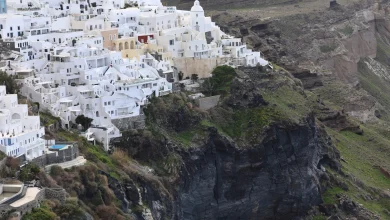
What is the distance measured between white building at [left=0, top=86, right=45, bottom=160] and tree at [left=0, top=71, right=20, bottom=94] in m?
4.41

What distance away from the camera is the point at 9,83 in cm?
8081

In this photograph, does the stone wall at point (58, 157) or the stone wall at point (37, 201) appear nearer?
the stone wall at point (37, 201)

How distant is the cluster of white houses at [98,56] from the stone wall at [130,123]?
0.31 metres

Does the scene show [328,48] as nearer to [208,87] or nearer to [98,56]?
[208,87]

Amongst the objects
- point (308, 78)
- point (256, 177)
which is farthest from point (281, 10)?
point (256, 177)

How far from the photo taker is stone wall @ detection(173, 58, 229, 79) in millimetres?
96875

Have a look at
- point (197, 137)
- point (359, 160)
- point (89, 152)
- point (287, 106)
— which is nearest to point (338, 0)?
point (359, 160)

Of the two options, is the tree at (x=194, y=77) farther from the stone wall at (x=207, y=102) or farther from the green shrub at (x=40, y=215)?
the green shrub at (x=40, y=215)

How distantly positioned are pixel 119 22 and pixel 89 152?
908 inches

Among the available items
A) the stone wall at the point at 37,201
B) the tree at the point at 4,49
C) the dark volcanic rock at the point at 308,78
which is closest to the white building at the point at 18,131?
the stone wall at the point at 37,201

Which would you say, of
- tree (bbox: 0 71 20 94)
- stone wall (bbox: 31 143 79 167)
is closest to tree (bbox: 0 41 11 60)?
tree (bbox: 0 71 20 94)

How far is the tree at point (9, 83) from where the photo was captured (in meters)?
80.6

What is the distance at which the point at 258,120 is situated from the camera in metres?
94.4

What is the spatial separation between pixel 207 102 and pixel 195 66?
492 centimetres
